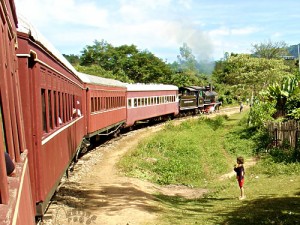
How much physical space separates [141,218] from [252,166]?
28.4ft

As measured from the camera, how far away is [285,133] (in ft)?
56.9

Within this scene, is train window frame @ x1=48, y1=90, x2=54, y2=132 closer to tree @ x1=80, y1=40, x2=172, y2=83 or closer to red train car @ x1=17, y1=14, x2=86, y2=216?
red train car @ x1=17, y1=14, x2=86, y2=216

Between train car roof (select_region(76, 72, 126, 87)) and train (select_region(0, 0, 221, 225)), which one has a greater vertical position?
train car roof (select_region(76, 72, 126, 87))

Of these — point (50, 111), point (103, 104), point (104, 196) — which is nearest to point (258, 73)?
point (103, 104)

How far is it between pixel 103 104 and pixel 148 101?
1033 cm

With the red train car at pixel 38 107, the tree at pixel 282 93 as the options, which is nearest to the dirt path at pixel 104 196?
the red train car at pixel 38 107

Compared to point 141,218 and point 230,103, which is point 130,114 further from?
point 230,103

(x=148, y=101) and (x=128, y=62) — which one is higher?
(x=128, y=62)

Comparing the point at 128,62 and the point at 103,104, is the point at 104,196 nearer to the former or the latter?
the point at 103,104

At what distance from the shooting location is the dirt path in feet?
28.7

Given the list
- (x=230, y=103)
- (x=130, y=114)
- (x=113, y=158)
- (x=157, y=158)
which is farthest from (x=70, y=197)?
(x=230, y=103)

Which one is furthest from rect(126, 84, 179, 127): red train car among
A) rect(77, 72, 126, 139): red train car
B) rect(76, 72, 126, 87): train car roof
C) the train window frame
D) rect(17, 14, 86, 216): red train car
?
rect(17, 14, 86, 216): red train car

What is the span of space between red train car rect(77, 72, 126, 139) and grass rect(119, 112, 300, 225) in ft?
→ 6.48

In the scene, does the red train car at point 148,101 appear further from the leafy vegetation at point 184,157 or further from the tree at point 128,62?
the tree at point 128,62
